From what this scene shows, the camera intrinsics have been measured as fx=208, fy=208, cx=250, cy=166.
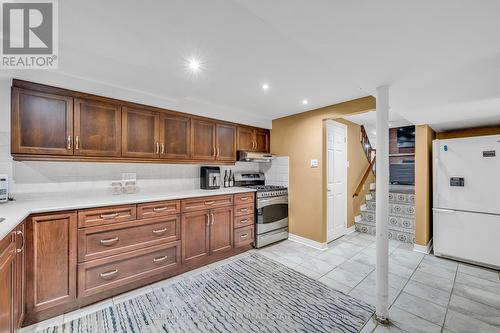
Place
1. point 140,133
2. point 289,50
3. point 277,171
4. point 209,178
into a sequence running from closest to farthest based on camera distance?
point 289,50 → point 140,133 → point 209,178 → point 277,171

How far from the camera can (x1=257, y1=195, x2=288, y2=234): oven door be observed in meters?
3.45

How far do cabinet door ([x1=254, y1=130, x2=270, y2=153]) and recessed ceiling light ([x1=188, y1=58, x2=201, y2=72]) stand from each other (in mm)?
2127

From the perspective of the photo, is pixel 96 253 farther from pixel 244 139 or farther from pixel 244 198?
pixel 244 139

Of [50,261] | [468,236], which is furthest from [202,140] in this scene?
[468,236]

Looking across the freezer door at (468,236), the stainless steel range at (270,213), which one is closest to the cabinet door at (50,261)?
the stainless steel range at (270,213)

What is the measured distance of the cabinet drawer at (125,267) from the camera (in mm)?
2002

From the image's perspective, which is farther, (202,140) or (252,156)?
(252,156)

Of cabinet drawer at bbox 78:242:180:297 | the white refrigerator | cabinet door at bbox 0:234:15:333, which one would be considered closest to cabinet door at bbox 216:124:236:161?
cabinet drawer at bbox 78:242:180:297

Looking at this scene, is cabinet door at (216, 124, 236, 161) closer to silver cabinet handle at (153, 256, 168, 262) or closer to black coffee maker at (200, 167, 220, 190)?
black coffee maker at (200, 167, 220, 190)

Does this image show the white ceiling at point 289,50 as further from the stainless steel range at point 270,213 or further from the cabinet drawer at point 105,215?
the stainless steel range at point 270,213

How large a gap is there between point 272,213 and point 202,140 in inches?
67.6

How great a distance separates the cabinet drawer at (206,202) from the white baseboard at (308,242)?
1.44m

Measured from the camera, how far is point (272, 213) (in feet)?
11.9

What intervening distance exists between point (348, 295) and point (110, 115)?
337cm
